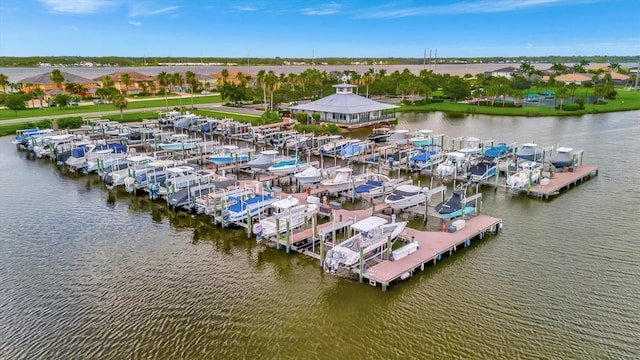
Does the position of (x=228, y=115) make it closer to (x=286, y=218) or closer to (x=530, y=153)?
(x=530, y=153)

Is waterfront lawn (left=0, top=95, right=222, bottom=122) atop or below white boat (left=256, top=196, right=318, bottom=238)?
atop

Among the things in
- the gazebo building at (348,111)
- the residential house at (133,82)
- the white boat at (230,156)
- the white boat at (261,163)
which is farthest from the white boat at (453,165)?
the residential house at (133,82)

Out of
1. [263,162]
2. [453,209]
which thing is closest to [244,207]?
[263,162]

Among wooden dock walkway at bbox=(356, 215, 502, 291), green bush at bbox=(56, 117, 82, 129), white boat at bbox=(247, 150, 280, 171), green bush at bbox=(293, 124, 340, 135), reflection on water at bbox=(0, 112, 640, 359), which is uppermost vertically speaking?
green bush at bbox=(56, 117, 82, 129)

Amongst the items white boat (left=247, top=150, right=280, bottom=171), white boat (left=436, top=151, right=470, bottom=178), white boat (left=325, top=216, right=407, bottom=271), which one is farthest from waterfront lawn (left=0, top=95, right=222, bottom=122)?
white boat (left=325, top=216, right=407, bottom=271)

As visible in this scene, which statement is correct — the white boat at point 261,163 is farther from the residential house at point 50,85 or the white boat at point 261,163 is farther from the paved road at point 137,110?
the residential house at point 50,85

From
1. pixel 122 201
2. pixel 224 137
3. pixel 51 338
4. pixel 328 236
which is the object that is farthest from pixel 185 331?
pixel 224 137

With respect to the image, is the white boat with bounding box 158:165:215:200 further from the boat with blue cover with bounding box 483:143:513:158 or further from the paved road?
the paved road

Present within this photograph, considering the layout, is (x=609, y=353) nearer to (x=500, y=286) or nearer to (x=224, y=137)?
(x=500, y=286)
